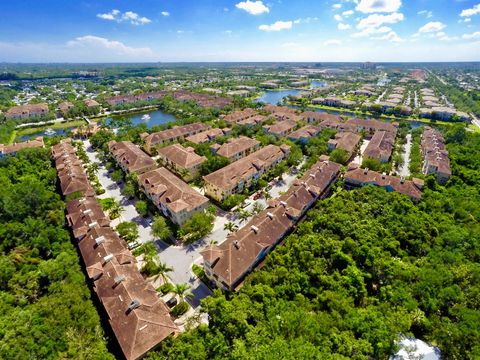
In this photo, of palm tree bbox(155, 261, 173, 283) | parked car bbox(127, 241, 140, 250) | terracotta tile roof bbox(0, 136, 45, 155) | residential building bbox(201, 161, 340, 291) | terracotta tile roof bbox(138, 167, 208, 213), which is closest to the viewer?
Result: residential building bbox(201, 161, 340, 291)

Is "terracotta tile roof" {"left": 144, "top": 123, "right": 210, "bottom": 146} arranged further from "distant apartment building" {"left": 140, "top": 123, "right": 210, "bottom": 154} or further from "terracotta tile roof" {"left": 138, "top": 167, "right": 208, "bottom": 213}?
"terracotta tile roof" {"left": 138, "top": 167, "right": 208, "bottom": 213}

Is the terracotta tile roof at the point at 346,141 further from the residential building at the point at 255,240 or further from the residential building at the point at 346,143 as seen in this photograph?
the residential building at the point at 255,240

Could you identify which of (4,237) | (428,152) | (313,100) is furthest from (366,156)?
(313,100)

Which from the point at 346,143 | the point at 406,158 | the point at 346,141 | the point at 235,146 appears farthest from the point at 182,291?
the point at 406,158

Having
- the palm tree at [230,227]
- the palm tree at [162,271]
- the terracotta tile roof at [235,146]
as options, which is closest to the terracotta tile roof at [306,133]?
the terracotta tile roof at [235,146]

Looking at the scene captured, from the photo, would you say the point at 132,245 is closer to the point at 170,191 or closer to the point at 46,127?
the point at 170,191

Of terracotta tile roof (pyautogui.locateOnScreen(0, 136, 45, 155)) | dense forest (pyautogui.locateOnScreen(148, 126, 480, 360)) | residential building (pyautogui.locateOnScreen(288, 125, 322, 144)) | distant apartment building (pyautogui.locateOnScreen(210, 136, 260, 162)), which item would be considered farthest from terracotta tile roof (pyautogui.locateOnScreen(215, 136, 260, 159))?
terracotta tile roof (pyautogui.locateOnScreen(0, 136, 45, 155))

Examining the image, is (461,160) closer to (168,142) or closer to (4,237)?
(168,142)
